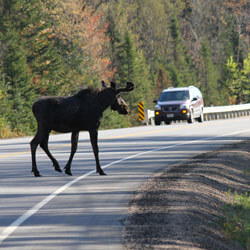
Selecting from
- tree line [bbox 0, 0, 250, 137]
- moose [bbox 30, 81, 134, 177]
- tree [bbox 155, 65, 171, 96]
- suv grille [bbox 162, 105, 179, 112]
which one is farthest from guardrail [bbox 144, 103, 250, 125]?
moose [bbox 30, 81, 134, 177]

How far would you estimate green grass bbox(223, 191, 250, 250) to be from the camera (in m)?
10.8

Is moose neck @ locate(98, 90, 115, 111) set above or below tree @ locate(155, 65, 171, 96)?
above

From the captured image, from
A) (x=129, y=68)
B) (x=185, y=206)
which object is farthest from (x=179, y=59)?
(x=185, y=206)

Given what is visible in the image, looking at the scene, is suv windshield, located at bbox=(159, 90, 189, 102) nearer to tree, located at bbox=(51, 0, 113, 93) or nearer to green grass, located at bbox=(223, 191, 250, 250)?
tree, located at bbox=(51, 0, 113, 93)

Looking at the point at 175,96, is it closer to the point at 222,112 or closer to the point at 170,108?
the point at 170,108

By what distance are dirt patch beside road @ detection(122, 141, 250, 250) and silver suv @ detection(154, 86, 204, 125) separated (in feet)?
69.8

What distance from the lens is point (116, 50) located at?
82875 millimetres

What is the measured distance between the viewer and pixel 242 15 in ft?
447

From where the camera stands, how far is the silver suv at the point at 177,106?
136ft

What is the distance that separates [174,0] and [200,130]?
10582 cm

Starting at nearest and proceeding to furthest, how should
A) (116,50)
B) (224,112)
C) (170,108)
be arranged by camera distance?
(170,108) < (224,112) < (116,50)

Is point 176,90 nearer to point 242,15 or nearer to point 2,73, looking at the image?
point 2,73

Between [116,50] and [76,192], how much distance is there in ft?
230

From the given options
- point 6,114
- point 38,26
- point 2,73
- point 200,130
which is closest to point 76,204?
point 200,130
